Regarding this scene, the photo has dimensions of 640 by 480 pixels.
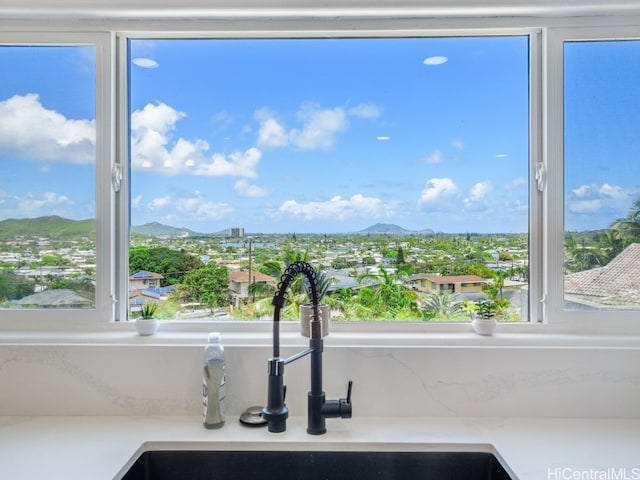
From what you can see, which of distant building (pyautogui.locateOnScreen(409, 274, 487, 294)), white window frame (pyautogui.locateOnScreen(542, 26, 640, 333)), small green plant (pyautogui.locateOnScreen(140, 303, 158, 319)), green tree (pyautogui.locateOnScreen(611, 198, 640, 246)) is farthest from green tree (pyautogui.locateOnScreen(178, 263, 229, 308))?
green tree (pyautogui.locateOnScreen(611, 198, 640, 246))

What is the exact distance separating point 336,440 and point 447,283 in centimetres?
70

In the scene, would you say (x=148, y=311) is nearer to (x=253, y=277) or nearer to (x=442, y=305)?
(x=253, y=277)

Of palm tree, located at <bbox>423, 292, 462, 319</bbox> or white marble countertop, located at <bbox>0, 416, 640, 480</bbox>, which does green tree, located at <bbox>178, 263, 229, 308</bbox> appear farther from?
palm tree, located at <bbox>423, 292, 462, 319</bbox>

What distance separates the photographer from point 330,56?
1.57m

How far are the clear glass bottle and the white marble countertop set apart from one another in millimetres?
36

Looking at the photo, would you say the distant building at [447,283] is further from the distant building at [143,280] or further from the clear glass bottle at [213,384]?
the distant building at [143,280]

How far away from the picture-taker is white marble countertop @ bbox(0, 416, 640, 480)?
3.41 ft

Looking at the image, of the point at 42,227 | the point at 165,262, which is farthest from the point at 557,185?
the point at 42,227

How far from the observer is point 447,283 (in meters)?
1.56

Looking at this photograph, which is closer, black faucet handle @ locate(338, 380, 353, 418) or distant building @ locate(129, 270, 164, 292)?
black faucet handle @ locate(338, 380, 353, 418)

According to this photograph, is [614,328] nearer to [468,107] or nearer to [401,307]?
[401,307]

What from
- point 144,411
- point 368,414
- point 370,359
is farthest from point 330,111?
point 144,411

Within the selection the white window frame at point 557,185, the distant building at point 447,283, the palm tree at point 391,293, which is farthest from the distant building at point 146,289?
the white window frame at point 557,185

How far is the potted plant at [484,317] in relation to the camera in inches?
57.2
